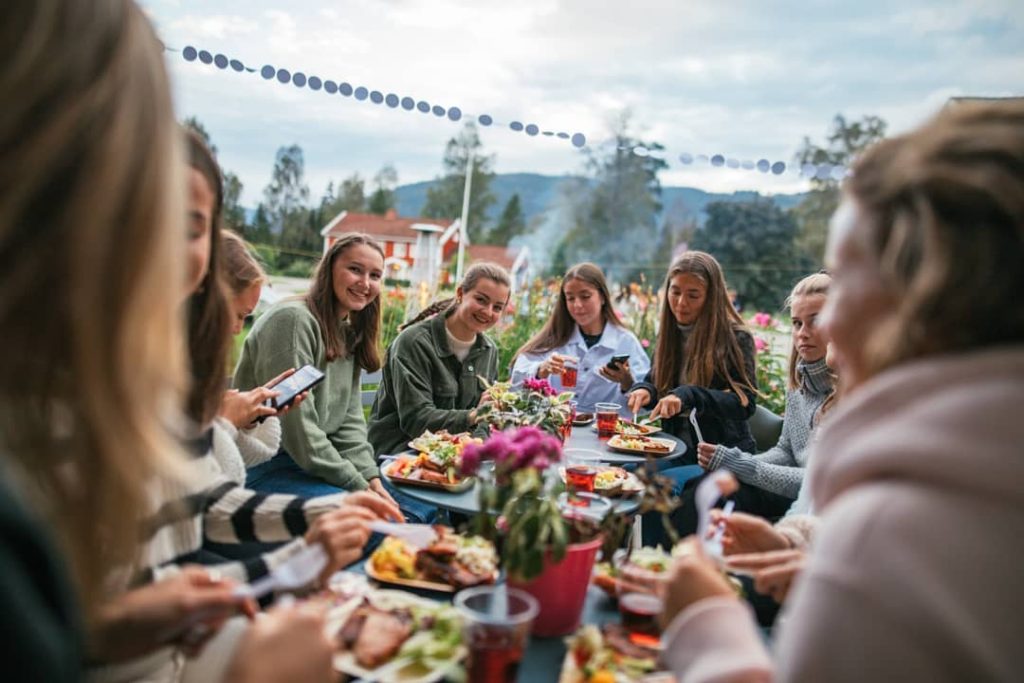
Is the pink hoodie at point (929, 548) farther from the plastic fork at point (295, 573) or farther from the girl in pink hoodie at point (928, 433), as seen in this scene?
the plastic fork at point (295, 573)

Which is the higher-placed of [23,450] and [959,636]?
[23,450]

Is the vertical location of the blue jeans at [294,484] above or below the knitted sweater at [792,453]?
below

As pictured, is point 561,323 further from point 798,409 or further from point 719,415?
point 798,409

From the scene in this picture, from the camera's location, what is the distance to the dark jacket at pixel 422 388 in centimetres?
356

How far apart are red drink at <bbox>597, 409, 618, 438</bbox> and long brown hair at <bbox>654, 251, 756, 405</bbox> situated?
31.3 inches

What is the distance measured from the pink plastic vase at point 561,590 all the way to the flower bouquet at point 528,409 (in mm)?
1467

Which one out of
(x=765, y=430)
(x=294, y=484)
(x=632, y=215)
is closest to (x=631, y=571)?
(x=294, y=484)

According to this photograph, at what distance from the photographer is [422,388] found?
144 inches

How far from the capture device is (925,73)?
7828mm

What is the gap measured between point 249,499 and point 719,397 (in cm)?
283

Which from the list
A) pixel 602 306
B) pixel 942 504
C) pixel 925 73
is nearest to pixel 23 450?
pixel 942 504

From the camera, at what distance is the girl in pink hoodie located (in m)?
0.65

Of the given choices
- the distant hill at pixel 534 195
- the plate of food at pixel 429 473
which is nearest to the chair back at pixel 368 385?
the plate of food at pixel 429 473

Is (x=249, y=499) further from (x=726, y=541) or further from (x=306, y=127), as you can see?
(x=306, y=127)
